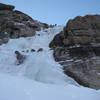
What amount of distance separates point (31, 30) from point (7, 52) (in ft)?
17.9

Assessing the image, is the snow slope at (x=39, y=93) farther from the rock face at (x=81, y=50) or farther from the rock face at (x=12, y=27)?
the rock face at (x=12, y=27)

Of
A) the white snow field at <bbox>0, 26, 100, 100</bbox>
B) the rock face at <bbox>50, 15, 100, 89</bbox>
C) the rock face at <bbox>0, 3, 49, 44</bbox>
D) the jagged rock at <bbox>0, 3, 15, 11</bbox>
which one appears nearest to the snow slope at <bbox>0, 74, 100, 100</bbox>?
the white snow field at <bbox>0, 26, 100, 100</bbox>

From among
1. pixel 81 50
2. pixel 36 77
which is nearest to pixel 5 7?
pixel 81 50

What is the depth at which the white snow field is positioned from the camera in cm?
715

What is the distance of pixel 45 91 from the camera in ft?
25.2

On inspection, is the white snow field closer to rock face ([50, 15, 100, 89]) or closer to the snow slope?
the snow slope

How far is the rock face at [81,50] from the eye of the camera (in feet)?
34.6

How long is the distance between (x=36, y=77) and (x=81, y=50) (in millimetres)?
3630

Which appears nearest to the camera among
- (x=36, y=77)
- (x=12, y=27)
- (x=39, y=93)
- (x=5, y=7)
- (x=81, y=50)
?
(x=39, y=93)

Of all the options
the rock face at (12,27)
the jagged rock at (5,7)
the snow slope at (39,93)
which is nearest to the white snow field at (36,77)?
the snow slope at (39,93)

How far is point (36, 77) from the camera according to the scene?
10.9 m

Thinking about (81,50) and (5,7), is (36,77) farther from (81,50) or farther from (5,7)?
(5,7)

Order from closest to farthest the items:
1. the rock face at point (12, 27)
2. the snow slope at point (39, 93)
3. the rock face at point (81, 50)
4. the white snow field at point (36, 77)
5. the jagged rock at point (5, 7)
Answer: the snow slope at point (39, 93) < the white snow field at point (36, 77) < the rock face at point (81, 50) < the rock face at point (12, 27) < the jagged rock at point (5, 7)

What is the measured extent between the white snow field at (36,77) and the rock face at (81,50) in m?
0.55
